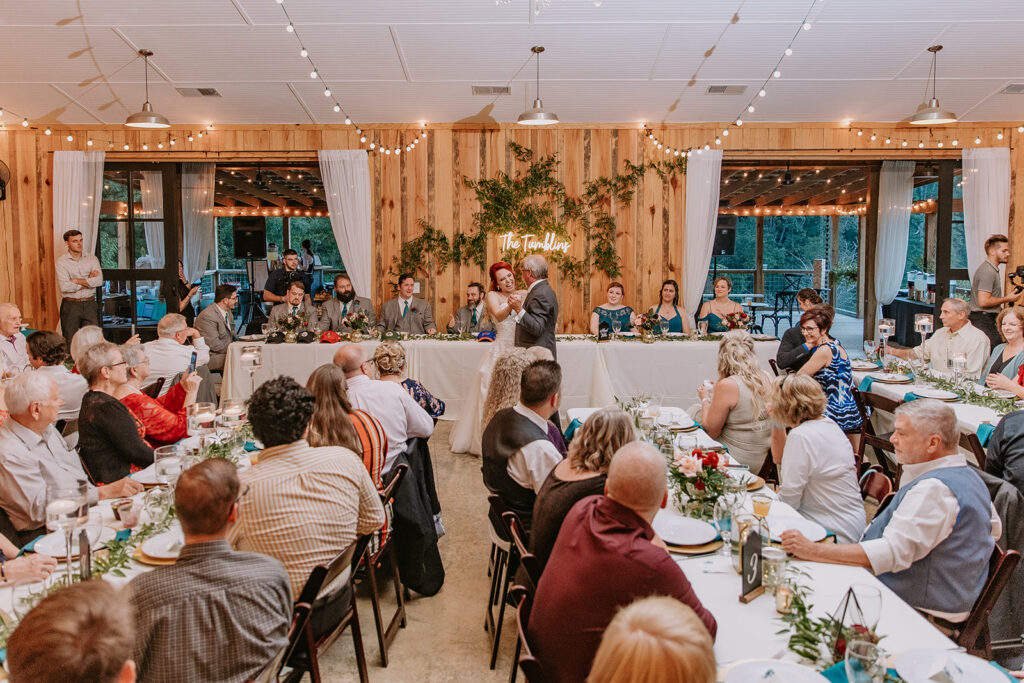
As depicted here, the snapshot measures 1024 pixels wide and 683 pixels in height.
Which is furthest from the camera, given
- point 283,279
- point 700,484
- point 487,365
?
point 283,279

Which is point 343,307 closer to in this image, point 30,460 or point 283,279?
point 283,279

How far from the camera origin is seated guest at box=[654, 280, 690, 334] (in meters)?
8.22

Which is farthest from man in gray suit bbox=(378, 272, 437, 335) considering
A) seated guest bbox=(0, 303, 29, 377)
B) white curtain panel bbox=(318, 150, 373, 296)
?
seated guest bbox=(0, 303, 29, 377)

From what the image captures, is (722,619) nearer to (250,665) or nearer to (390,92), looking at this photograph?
(250,665)

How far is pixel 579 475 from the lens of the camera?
241cm

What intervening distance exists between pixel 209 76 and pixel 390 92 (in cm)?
171

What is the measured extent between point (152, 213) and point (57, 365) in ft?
16.6

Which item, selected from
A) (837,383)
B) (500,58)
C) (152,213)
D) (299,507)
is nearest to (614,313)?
(500,58)

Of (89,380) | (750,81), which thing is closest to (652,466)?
(89,380)

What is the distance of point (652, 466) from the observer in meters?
1.86

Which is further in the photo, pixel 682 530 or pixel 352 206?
pixel 352 206

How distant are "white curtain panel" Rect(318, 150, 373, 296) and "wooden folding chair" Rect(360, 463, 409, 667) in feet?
18.8

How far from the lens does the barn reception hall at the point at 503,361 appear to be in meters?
1.84

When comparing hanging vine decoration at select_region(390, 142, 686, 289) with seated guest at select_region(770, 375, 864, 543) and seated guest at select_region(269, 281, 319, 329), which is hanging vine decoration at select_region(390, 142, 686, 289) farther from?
seated guest at select_region(770, 375, 864, 543)
